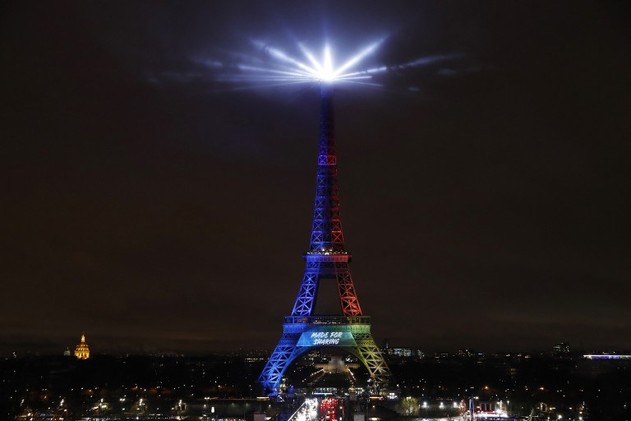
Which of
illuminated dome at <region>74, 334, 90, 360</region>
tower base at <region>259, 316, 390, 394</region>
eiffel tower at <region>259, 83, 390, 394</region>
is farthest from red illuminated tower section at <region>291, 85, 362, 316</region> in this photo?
illuminated dome at <region>74, 334, 90, 360</region>

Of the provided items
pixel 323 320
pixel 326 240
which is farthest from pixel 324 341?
pixel 326 240

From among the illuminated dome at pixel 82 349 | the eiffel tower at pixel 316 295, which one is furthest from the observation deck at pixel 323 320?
the illuminated dome at pixel 82 349

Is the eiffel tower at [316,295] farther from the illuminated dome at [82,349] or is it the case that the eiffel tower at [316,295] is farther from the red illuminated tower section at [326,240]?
the illuminated dome at [82,349]

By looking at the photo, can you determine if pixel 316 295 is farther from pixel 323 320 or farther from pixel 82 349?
pixel 82 349

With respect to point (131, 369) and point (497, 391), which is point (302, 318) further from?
point (131, 369)

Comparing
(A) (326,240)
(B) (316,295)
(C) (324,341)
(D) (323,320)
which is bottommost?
(C) (324,341)

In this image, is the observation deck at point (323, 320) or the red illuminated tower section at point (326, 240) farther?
the red illuminated tower section at point (326, 240)

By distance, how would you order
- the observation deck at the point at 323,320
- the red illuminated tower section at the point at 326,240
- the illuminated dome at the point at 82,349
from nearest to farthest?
the observation deck at the point at 323,320 → the red illuminated tower section at the point at 326,240 → the illuminated dome at the point at 82,349

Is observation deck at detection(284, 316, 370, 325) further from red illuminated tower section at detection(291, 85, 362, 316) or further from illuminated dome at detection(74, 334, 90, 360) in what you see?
illuminated dome at detection(74, 334, 90, 360)
